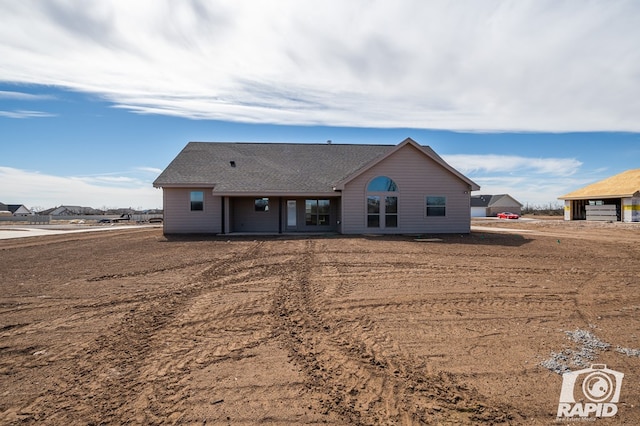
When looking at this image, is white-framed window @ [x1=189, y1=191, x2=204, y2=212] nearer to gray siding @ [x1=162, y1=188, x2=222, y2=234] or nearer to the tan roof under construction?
gray siding @ [x1=162, y1=188, x2=222, y2=234]

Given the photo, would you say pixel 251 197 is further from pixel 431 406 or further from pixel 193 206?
pixel 431 406

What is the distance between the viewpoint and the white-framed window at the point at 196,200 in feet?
67.3

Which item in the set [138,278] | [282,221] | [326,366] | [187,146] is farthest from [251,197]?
[326,366]

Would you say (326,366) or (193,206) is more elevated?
(193,206)

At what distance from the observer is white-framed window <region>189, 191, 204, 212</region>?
67.3ft

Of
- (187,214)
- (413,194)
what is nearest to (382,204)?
(413,194)

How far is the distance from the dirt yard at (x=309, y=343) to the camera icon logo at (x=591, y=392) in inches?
3.7

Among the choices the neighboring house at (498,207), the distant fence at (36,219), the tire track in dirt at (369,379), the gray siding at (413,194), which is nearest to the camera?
the tire track in dirt at (369,379)

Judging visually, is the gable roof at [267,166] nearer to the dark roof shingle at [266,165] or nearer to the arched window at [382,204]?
the dark roof shingle at [266,165]

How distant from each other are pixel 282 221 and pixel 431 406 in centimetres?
1882

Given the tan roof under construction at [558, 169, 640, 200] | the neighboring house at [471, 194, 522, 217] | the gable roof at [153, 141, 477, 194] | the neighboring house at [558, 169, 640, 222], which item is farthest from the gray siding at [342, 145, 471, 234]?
the neighboring house at [471, 194, 522, 217]

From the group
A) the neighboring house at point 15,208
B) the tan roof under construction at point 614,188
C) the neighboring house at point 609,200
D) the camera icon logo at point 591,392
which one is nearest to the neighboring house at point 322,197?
the camera icon logo at point 591,392

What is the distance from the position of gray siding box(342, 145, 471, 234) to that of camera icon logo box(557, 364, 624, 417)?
1596cm

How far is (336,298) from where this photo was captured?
700 centimetres
